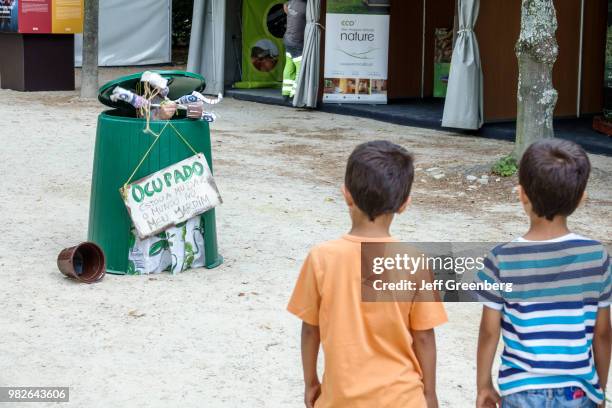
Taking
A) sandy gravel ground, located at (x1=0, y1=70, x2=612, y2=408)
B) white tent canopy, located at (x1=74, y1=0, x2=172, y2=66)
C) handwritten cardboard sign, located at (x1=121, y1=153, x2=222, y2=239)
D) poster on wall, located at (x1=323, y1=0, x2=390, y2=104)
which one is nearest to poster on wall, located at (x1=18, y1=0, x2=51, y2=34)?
sandy gravel ground, located at (x1=0, y1=70, x2=612, y2=408)

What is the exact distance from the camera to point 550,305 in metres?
2.97

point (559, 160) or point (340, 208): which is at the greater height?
point (559, 160)

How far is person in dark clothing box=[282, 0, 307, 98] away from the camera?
52.6ft

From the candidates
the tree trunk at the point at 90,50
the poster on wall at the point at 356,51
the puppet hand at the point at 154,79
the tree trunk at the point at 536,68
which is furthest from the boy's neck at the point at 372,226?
the tree trunk at the point at 90,50

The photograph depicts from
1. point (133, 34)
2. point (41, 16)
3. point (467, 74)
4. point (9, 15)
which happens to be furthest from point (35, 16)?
point (467, 74)

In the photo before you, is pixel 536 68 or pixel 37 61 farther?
pixel 37 61

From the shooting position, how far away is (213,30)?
58.0ft

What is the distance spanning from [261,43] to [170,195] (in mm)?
12174

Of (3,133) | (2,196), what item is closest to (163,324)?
(2,196)

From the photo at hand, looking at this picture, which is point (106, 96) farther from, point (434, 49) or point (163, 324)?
point (434, 49)

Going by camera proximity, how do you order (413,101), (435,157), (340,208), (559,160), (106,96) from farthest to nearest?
(413,101) < (435,157) < (340,208) < (106,96) < (559,160)

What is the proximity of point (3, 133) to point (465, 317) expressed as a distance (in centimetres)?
794

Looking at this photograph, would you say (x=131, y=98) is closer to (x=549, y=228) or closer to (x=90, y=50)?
(x=549, y=228)

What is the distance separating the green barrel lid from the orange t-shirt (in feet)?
12.9
